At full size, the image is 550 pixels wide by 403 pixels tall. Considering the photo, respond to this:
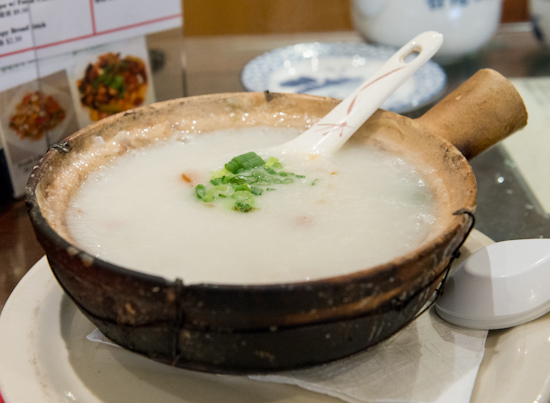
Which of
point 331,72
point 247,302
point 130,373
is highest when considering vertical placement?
point 247,302

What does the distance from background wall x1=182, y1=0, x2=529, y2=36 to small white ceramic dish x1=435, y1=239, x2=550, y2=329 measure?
2023 mm

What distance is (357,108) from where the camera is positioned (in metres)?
1.21

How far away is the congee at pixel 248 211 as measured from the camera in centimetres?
86

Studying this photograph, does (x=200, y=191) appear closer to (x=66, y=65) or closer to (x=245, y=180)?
(x=245, y=180)

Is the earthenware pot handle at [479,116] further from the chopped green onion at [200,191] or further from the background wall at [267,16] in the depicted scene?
the background wall at [267,16]

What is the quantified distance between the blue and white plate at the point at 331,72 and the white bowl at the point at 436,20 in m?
0.08

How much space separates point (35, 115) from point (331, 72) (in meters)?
1.09

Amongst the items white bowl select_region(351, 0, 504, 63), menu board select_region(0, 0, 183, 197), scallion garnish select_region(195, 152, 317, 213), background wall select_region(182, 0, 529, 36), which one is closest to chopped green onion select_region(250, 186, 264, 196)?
scallion garnish select_region(195, 152, 317, 213)

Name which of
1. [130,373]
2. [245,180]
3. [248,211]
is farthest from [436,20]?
[130,373]

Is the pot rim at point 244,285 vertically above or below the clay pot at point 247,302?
above

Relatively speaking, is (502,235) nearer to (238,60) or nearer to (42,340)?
(42,340)

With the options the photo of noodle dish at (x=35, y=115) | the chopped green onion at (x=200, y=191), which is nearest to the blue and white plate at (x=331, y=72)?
the photo of noodle dish at (x=35, y=115)

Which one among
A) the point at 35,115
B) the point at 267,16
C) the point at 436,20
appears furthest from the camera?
the point at 267,16

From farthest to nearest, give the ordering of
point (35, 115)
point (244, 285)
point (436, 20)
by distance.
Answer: point (436, 20) → point (35, 115) → point (244, 285)
